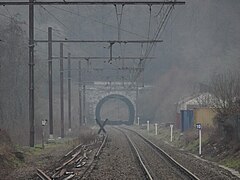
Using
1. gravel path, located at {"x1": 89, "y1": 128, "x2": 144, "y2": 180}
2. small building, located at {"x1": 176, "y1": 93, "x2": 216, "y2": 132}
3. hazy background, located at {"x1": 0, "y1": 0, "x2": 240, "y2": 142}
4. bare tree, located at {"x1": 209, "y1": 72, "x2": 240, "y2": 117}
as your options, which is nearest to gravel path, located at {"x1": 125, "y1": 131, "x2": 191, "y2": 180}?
gravel path, located at {"x1": 89, "y1": 128, "x2": 144, "y2": 180}

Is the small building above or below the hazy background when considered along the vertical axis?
below

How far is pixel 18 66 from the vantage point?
155ft

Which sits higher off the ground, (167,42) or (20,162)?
(167,42)

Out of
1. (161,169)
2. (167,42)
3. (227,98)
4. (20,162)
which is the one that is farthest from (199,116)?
(167,42)

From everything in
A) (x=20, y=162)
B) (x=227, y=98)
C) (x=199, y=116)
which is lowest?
(x=20, y=162)

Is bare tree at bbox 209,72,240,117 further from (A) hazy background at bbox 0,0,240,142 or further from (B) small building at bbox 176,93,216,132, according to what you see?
(A) hazy background at bbox 0,0,240,142

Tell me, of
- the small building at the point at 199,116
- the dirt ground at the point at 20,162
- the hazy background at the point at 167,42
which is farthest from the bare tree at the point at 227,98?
the hazy background at the point at 167,42

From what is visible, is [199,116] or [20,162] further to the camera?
[199,116]

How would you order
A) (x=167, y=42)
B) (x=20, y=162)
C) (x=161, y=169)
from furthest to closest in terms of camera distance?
(x=167, y=42), (x=20, y=162), (x=161, y=169)

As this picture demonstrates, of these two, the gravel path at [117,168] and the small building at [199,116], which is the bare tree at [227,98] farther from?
the small building at [199,116]

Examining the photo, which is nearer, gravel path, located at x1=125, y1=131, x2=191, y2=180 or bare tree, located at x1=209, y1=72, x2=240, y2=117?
gravel path, located at x1=125, y1=131, x2=191, y2=180

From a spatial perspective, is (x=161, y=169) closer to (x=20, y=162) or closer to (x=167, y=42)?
(x=20, y=162)

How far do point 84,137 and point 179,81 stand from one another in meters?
45.0

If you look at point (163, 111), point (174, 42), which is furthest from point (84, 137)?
Result: point (174, 42)
